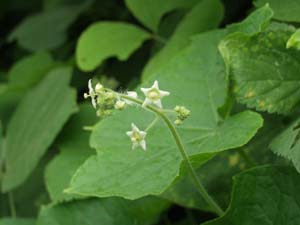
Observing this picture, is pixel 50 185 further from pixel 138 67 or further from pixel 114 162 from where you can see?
pixel 138 67

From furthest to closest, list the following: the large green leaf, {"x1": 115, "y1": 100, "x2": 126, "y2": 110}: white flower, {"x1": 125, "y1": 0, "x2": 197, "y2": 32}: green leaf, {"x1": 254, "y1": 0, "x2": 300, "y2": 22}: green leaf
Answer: {"x1": 125, "y1": 0, "x2": 197, "y2": 32}: green leaf < the large green leaf < {"x1": 254, "y1": 0, "x2": 300, "y2": 22}: green leaf < {"x1": 115, "y1": 100, "x2": 126, "y2": 110}: white flower

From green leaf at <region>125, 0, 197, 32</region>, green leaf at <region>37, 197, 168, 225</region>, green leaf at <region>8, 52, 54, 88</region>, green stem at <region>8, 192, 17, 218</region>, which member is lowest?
green stem at <region>8, 192, 17, 218</region>

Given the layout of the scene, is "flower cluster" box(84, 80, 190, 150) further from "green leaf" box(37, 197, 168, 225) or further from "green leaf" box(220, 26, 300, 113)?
"green leaf" box(37, 197, 168, 225)

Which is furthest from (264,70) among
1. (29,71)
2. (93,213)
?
(29,71)

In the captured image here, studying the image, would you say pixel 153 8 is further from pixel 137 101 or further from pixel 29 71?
pixel 137 101

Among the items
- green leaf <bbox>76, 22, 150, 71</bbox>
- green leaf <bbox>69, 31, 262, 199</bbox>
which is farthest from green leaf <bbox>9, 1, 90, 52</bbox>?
green leaf <bbox>69, 31, 262, 199</bbox>

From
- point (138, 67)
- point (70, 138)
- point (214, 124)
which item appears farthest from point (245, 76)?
point (138, 67)
